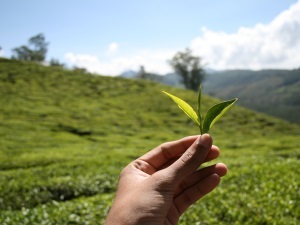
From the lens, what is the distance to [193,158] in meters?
2.92

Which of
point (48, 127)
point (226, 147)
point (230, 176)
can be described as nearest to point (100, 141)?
point (48, 127)

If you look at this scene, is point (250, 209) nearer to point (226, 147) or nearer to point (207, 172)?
point (207, 172)

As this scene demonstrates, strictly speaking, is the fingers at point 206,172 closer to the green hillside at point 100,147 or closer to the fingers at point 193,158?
the fingers at point 193,158

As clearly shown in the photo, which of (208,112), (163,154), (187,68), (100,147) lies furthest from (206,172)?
(187,68)

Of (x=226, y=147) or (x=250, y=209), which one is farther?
(x=226, y=147)

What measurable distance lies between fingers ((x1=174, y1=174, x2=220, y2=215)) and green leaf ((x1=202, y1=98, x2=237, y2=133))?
63 cm

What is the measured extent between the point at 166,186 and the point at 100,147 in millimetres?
26686

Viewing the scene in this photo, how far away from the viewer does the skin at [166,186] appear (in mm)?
2953

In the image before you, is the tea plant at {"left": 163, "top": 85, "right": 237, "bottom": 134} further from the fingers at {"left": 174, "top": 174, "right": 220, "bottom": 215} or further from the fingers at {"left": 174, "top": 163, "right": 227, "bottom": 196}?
the fingers at {"left": 174, "top": 174, "right": 220, "bottom": 215}

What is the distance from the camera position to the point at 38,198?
577 inches

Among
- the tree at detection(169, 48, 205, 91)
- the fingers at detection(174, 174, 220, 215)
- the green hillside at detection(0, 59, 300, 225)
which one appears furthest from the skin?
the tree at detection(169, 48, 205, 91)

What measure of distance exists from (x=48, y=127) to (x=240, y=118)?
28.3 meters

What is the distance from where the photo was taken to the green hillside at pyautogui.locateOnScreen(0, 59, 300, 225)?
10219 mm

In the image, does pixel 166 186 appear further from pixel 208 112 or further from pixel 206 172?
pixel 208 112
